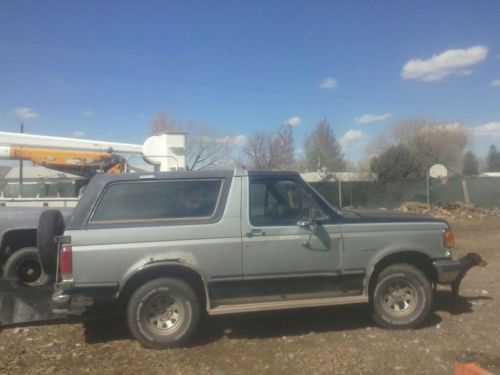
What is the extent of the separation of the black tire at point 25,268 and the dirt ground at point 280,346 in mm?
1059

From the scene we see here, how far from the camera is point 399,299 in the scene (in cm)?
572

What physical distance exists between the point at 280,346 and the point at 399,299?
1.60 m

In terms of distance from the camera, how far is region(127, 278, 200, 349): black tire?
5145mm

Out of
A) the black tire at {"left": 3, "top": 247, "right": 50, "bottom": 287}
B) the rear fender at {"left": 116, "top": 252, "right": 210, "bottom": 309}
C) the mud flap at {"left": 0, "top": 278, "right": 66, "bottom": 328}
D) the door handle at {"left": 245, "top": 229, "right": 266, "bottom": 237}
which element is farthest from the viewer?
the black tire at {"left": 3, "top": 247, "right": 50, "bottom": 287}

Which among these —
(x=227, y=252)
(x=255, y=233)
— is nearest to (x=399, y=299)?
(x=255, y=233)

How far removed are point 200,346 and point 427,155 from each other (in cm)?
5435

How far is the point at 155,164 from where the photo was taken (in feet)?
32.9

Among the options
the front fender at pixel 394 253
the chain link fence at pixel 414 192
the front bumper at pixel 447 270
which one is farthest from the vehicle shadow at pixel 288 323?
the chain link fence at pixel 414 192

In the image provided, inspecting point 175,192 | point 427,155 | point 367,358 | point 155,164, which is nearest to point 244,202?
point 175,192

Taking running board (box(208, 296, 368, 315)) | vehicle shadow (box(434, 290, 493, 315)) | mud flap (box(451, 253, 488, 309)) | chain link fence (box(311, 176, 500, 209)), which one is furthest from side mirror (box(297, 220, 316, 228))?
chain link fence (box(311, 176, 500, 209))

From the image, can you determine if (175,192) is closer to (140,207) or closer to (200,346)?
(140,207)

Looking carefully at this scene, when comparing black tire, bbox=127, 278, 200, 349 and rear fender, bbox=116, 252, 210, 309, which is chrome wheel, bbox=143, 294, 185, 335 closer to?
black tire, bbox=127, 278, 200, 349

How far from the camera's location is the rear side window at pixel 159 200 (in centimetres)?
528

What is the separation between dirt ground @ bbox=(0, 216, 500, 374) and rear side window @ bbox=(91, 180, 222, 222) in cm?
149
